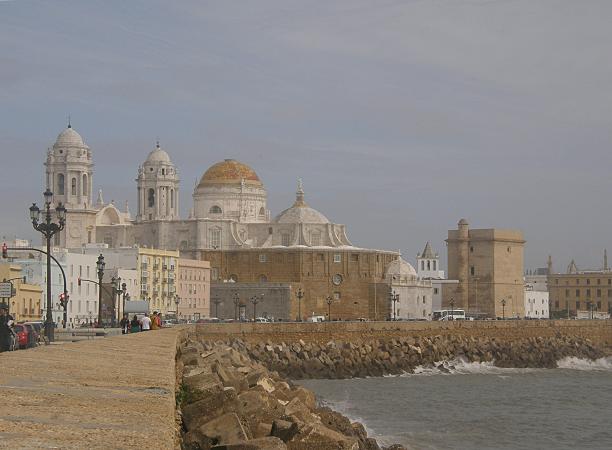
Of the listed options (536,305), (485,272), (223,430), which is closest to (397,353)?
(223,430)

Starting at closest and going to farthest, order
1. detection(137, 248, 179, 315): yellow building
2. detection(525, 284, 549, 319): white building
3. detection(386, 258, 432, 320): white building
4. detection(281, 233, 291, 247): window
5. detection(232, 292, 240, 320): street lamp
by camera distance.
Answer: detection(137, 248, 179, 315): yellow building < detection(232, 292, 240, 320): street lamp < detection(386, 258, 432, 320): white building < detection(281, 233, 291, 247): window < detection(525, 284, 549, 319): white building

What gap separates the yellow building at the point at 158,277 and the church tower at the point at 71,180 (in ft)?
21.9

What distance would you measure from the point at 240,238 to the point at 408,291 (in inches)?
532

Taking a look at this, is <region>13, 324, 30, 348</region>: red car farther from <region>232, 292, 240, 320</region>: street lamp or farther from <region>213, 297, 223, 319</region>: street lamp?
<region>213, 297, 223, 319</region>: street lamp

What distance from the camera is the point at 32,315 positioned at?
62.0 m

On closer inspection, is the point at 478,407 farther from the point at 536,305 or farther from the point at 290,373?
the point at 536,305

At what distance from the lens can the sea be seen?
93.5ft

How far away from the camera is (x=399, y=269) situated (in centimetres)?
9875

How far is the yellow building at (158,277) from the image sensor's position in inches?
3417

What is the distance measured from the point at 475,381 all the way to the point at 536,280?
9973 centimetres

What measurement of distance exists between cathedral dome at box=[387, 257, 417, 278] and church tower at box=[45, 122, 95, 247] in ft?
74.3

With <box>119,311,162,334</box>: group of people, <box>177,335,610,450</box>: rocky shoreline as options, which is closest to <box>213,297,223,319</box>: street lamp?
<box>177,335,610,450</box>: rocky shoreline

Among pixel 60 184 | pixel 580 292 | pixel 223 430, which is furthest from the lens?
pixel 580 292

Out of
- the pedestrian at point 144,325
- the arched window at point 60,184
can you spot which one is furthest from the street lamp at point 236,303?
the pedestrian at point 144,325
